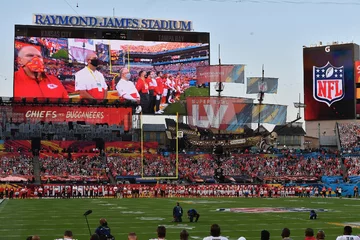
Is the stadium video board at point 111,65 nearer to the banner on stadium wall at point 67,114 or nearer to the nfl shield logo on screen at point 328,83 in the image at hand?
the banner on stadium wall at point 67,114

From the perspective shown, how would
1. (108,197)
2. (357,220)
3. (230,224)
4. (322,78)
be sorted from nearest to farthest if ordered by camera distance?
(230,224), (357,220), (108,197), (322,78)

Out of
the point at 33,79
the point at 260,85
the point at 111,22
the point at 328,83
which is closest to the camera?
the point at 33,79

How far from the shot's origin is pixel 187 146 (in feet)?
222

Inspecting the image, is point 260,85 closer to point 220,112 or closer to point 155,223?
point 220,112

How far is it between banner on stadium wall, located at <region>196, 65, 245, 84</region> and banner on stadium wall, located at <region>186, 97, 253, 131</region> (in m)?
2.04

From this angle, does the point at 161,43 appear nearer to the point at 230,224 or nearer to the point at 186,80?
the point at 186,80

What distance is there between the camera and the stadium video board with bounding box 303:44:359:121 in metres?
70.9

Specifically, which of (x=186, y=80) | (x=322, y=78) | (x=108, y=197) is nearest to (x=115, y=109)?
(x=186, y=80)

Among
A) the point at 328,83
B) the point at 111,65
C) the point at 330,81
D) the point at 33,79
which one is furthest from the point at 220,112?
the point at 33,79

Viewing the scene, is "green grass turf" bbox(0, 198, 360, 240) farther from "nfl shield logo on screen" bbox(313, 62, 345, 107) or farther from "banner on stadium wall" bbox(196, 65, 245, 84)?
"nfl shield logo on screen" bbox(313, 62, 345, 107)

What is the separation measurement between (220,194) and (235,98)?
877 inches

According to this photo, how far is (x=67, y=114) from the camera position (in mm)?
60812

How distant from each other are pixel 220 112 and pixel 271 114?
311 inches

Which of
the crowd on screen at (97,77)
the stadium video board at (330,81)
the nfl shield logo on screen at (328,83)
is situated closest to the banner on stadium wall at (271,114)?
the stadium video board at (330,81)
